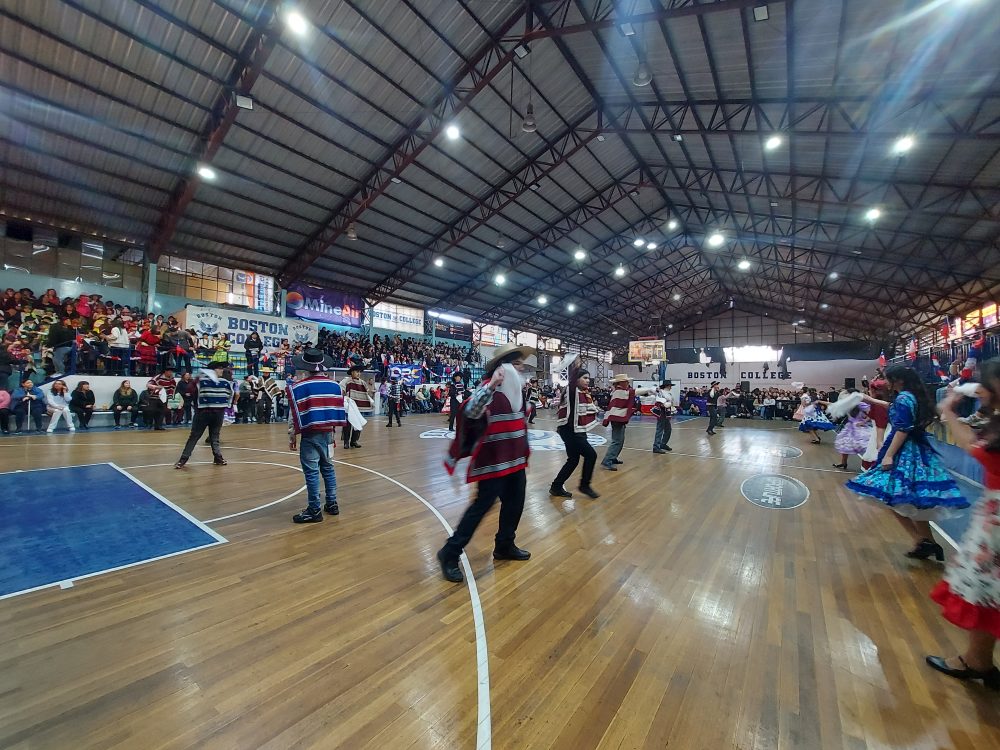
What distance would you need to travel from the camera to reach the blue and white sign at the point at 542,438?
981cm

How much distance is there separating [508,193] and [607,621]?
18433 mm

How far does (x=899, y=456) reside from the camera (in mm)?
3338

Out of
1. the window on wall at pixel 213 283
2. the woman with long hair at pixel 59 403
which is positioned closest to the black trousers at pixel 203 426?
the woman with long hair at pixel 59 403

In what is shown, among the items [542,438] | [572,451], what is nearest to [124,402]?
[542,438]

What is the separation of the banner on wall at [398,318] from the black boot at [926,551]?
2534 cm

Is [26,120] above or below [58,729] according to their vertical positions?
above

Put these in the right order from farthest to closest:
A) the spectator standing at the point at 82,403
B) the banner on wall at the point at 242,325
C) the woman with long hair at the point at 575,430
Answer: the banner on wall at the point at 242,325
the spectator standing at the point at 82,403
the woman with long hair at the point at 575,430

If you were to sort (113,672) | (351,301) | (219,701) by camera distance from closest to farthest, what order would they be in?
(219,701) < (113,672) < (351,301)

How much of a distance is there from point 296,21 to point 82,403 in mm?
11396

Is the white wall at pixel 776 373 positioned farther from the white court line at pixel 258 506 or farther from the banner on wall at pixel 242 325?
the white court line at pixel 258 506

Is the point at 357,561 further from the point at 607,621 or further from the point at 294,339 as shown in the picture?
the point at 294,339

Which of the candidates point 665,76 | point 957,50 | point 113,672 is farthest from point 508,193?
point 113,672

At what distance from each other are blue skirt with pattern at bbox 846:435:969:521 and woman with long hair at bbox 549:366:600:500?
2.78 m

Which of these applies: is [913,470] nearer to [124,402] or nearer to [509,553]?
[509,553]
